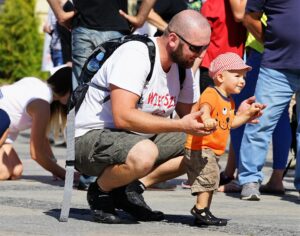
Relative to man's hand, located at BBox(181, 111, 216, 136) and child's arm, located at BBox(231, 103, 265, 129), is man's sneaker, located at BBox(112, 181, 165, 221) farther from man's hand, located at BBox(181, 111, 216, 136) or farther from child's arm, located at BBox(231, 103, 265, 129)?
man's hand, located at BBox(181, 111, 216, 136)

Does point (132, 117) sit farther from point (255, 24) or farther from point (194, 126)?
point (255, 24)

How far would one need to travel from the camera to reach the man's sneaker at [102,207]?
266 inches

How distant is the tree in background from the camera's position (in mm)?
23953

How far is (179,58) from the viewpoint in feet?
22.0

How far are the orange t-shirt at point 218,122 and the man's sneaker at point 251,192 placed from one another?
1353mm

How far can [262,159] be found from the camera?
28.1 feet

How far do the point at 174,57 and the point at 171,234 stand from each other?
107cm

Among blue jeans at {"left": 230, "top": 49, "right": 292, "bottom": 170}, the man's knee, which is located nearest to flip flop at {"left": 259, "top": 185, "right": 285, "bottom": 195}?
blue jeans at {"left": 230, "top": 49, "right": 292, "bottom": 170}

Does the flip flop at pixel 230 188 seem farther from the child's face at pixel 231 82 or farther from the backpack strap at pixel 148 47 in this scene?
the backpack strap at pixel 148 47

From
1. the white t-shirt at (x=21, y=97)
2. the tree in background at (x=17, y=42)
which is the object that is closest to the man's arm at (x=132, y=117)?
the white t-shirt at (x=21, y=97)

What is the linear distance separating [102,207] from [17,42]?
17568 millimetres

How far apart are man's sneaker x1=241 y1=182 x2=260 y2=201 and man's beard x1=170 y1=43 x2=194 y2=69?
177 cm

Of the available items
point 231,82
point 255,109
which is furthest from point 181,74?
point 255,109

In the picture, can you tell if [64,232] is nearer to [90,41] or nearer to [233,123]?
[233,123]
